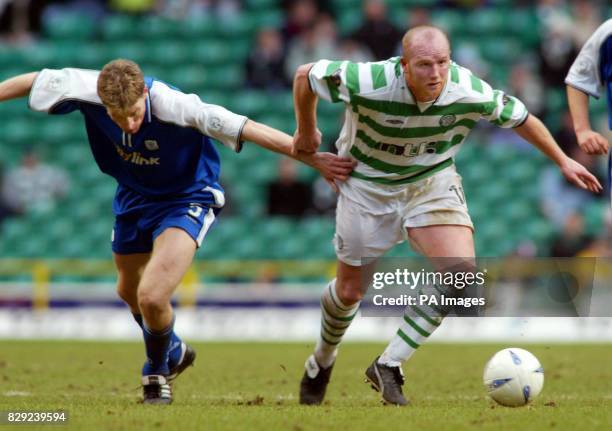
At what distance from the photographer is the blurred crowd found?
1680 cm

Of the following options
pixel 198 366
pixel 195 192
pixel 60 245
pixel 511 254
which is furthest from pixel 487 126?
pixel 195 192

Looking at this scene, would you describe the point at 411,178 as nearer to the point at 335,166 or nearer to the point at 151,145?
the point at 335,166

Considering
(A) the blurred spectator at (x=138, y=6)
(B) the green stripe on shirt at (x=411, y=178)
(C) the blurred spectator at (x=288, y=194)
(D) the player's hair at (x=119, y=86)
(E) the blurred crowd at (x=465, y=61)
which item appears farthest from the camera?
(A) the blurred spectator at (x=138, y=6)

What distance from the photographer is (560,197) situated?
671 inches

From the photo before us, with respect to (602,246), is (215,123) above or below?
below

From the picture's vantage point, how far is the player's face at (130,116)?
6.96 metres

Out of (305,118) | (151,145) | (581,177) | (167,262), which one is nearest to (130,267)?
(167,262)

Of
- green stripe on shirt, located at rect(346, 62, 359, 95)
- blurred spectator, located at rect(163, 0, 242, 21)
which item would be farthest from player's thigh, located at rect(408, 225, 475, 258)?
blurred spectator, located at rect(163, 0, 242, 21)

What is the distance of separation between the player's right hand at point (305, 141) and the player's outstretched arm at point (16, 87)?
5.84 feet

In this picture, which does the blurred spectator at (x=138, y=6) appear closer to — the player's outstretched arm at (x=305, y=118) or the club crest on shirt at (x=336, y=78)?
the player's outstretched arm at (x=305, y=118)

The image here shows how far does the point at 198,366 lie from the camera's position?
1069 cm

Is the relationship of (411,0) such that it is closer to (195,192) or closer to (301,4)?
(301,4)

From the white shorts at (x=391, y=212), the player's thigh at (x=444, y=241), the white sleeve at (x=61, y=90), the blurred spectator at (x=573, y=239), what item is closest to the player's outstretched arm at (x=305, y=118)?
the white shorts at (x=391, y=212)

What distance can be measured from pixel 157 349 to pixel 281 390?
1486 mm
